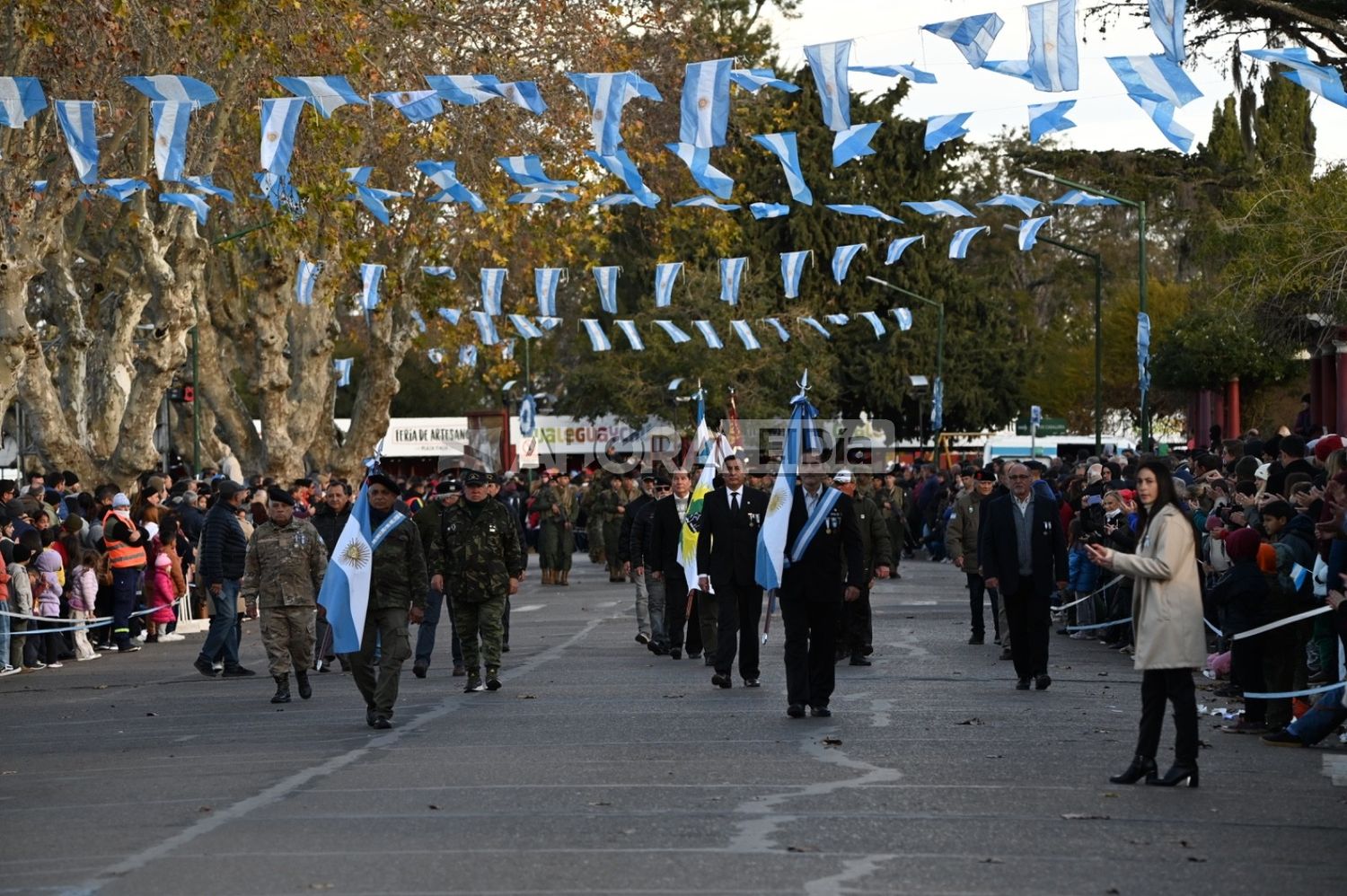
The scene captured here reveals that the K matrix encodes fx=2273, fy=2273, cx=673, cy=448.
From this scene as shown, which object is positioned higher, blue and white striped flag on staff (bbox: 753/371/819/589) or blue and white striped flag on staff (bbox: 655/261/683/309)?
blue and white striped flag on staff (bbox: 655/261/683/309)

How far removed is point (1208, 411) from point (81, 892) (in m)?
55.0

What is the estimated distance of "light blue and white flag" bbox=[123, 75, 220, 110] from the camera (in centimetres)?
2014

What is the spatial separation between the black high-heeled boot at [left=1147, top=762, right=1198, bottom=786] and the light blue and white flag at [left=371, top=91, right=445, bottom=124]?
1255 cm

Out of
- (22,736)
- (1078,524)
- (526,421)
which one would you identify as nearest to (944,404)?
(526,421)

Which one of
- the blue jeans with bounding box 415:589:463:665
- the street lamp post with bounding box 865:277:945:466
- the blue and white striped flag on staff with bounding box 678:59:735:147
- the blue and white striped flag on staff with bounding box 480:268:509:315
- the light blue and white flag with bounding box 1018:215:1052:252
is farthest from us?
the street lamp post with bounding box 865:277:945:466

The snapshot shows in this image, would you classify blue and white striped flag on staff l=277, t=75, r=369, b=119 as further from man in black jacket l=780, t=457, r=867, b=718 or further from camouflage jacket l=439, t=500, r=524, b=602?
man in black jacket l=780, t=457, r=867, b=718

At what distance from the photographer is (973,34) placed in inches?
716

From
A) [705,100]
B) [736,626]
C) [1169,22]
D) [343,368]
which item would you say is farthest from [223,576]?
[343,368]

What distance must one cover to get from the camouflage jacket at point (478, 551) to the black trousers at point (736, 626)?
156 cm

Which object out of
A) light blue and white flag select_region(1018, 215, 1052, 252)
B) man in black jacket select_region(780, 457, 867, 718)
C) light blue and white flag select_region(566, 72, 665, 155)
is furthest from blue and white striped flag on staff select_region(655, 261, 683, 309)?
man in black jacket select_region(780, 457, 867, 718)

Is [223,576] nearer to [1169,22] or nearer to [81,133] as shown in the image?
[81,133]

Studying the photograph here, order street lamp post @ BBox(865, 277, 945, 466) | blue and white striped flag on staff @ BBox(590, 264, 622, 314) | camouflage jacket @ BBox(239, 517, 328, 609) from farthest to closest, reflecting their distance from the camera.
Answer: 1. street lamp post @ BBox(865, 277, 945, 466)
2. blue and white striped flag on staff @ BBox(590, 264, 622, 314)
3. camouflage jacket @ BBox(239, 517, 328, 609)

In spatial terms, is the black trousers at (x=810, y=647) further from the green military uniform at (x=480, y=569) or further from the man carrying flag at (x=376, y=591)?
the green military uniform at (x=480, y=569)

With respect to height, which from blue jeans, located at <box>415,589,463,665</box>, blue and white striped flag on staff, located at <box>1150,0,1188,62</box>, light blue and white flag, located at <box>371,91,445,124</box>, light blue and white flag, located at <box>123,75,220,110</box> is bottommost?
blue jeans, located at <box>415,589,463,665</box>
